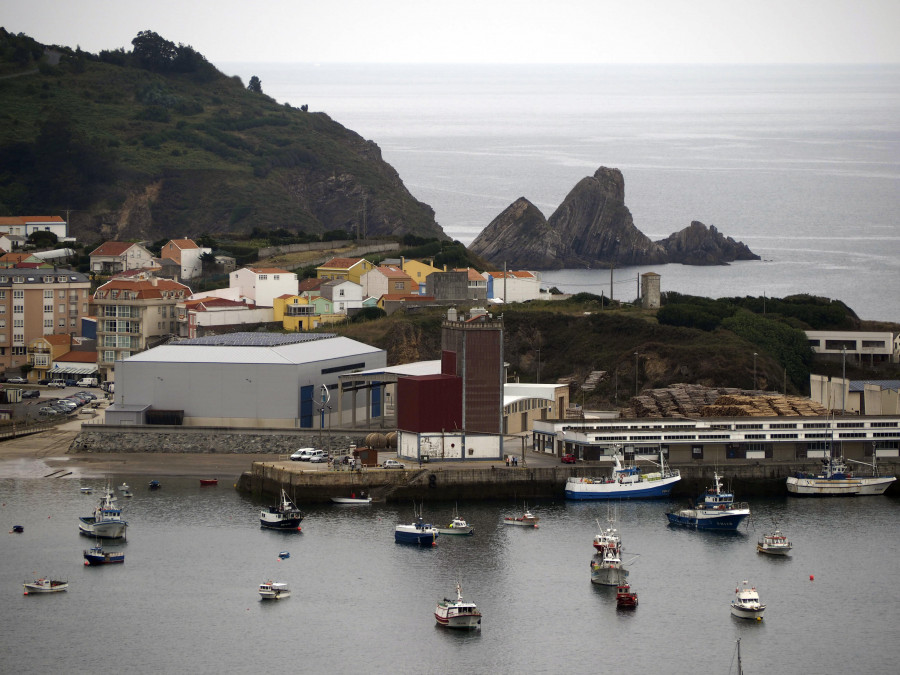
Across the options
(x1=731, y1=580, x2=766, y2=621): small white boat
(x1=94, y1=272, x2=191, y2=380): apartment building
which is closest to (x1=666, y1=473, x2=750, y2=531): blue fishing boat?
(x1=731, y1=580, x2=766, y2=621): small white boat

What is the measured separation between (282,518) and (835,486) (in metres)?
21.5

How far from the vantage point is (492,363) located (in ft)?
206

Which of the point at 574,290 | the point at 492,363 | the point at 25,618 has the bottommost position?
the point at 25,618

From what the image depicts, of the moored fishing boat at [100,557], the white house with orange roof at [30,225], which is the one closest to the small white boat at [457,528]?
the moored fishing boat at [100,557]

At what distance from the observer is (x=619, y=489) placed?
198 ft

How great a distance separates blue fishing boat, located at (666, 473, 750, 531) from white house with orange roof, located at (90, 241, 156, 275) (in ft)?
187

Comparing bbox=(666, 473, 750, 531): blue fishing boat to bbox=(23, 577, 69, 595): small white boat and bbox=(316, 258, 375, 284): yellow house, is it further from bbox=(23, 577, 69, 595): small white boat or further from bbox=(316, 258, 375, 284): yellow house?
bbox=(316, 258, 375, 284): yellow house

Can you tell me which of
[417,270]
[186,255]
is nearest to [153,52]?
[186,255]

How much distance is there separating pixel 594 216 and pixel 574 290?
2805 centimetres

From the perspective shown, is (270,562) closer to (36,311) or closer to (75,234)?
(36,311)

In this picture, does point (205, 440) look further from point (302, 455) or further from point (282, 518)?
point (282, 518)

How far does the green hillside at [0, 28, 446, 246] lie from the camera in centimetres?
14762

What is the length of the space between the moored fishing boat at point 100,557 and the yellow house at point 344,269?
47798 millimetres

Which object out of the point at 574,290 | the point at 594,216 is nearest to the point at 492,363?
the point at 574,290
